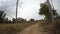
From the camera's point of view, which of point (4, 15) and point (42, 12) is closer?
point (42, 12)

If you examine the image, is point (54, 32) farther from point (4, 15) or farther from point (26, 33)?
point (4, 15)

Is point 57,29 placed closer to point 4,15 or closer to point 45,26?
point 45,26

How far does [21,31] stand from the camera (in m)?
27.6

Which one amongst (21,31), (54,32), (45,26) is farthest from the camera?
(21,31)

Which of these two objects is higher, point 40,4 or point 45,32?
point 40,4

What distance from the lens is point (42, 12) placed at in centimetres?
3438

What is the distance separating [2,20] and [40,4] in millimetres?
10940

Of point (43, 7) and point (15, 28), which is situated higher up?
point (43, 7)

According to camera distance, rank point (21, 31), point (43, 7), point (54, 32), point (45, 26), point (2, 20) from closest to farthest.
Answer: point (54, 32) < point (45, 26) < point (21, 31) < point (43, 7) < point (2, 20)

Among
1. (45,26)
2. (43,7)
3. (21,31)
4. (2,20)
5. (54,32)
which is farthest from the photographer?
(2,20)

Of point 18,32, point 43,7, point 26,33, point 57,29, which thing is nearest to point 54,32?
point 57,29

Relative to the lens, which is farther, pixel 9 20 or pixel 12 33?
pixel 9 20

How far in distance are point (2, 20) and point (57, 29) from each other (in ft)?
61.9

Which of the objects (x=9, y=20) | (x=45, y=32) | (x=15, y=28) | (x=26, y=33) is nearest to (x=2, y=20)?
(x=9, y=20)
